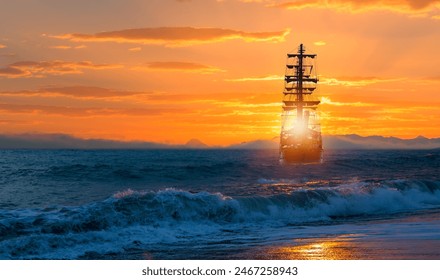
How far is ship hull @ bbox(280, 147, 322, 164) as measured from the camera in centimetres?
9162

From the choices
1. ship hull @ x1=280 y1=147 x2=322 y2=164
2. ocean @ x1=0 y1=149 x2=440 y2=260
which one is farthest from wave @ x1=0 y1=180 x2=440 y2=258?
ship hull @ x1=280 y1=147 x2=322 y2=164

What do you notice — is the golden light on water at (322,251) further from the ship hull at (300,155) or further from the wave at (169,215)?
the ship hull at (300,155)

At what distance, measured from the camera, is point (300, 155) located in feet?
305

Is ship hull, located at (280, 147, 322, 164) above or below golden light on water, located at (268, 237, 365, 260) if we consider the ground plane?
below

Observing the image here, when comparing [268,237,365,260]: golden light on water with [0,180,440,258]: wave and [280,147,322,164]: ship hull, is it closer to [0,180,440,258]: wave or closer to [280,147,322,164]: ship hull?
[0,180,440,258]: wave

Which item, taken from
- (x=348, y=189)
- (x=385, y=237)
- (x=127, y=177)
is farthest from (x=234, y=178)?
(x=385, y=237)

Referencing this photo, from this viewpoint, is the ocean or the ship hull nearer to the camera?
the ocean

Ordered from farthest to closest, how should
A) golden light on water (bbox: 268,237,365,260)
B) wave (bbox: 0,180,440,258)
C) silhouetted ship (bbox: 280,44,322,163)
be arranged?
1. silhouetted ship (bbox: 280,44,322,163)
2. wave (bbox: 0,180,440,258)
3. golden light on water (bbox: 268,237,365,260)

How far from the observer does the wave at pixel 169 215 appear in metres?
17.9

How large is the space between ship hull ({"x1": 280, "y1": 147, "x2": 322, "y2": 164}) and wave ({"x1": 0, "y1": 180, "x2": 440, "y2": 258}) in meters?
58.2

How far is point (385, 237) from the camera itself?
17.5 metres

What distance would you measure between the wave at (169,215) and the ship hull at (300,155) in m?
58.2
